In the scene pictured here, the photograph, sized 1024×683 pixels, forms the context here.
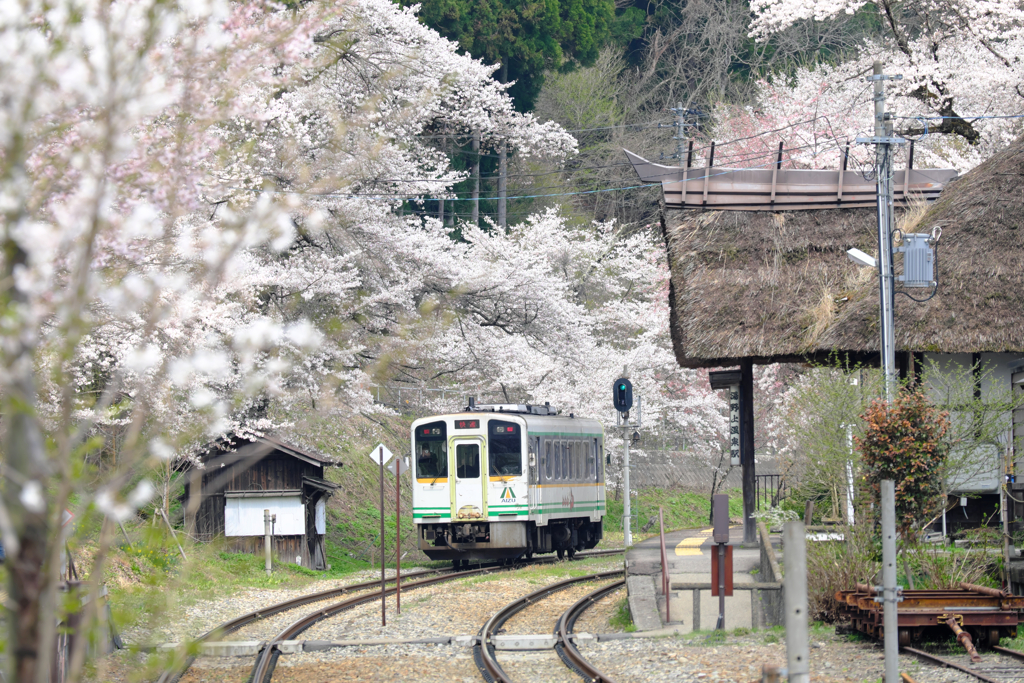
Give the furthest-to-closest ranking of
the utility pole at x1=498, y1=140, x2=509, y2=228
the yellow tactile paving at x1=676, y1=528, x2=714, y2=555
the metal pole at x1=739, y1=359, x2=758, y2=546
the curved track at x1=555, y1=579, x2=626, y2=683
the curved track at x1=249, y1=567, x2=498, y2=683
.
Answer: the utility pole at x1=498, y1=140, x2=509, y2=228, the yellow tactile paving at x1=676, y1=528, x2=714, y2=555, the metal pole at x1=739, y1=359, x2=758, y2=546, the curved track at x1=249, y1=567, x2=498, y2=683, the curved track at x1=555, y1=579, x2=626, y2=683

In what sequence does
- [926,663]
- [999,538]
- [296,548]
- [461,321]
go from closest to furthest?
[926,663], [999,538], [296,548], [461,321]

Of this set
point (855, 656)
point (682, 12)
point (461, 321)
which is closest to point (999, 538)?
point (855, 656)

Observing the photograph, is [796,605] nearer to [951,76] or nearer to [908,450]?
[908,450]

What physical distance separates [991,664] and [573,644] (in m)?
4.35

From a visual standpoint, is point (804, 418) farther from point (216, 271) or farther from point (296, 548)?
point (216, 271)

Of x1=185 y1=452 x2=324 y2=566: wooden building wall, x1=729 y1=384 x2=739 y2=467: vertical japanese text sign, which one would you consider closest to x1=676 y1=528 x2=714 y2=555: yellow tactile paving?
x1=729 y1=384 x2=739 y2=467: vertical japanese text sign

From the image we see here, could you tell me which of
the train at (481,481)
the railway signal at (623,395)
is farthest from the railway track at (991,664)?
the railway signal at (623,395)

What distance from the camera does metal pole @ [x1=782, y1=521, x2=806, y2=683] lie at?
3.87 m

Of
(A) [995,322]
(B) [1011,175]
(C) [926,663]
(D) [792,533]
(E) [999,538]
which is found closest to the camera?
(D) [792,533]

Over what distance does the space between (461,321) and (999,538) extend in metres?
12.2

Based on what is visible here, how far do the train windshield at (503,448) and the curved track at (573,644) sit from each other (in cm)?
340

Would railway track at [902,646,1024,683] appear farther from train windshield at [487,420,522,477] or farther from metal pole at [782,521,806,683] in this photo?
train windshield at [487,420,522,477]

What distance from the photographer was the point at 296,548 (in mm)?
20703

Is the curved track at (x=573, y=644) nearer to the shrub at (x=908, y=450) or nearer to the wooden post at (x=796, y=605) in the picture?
the shrub at (x=908, y=450)
